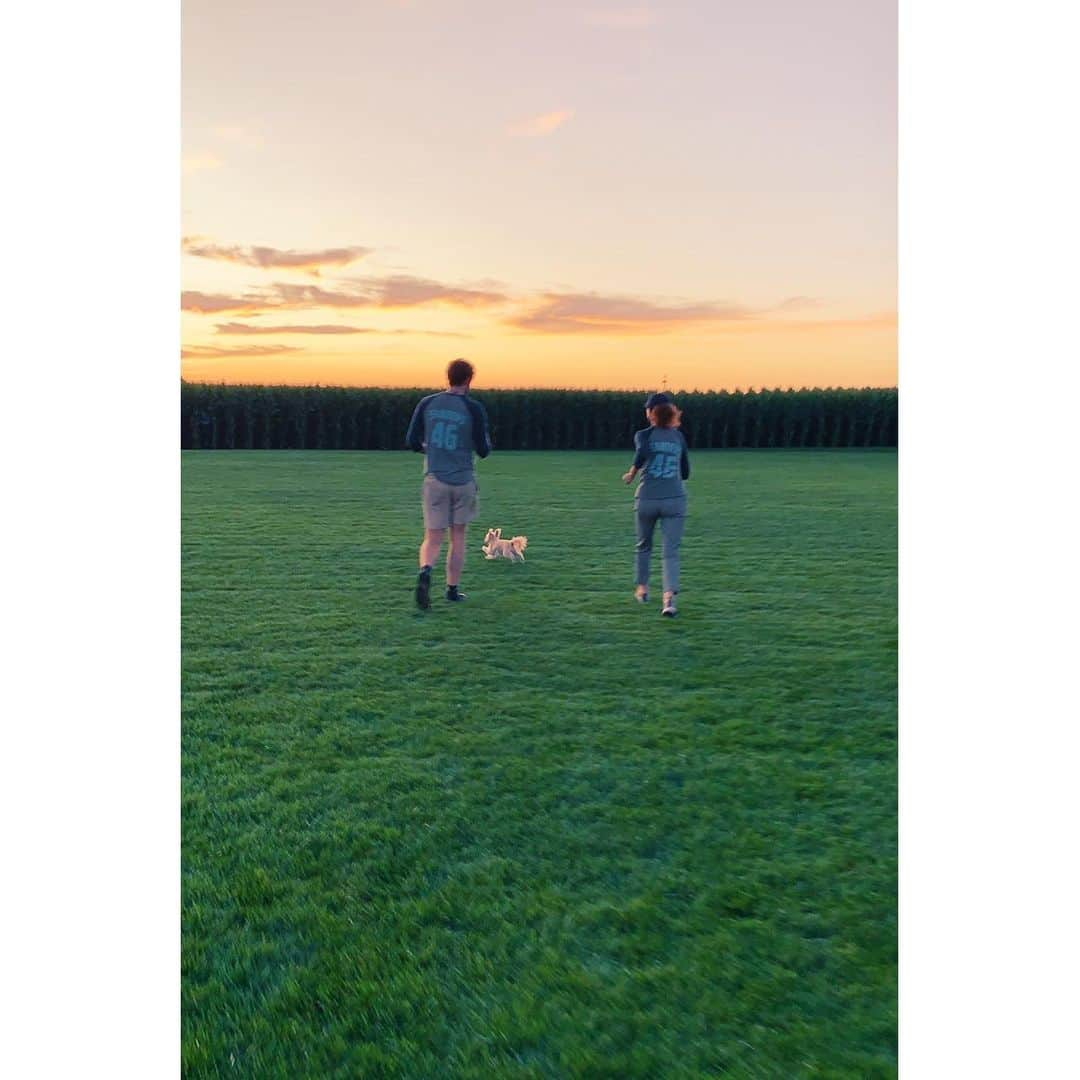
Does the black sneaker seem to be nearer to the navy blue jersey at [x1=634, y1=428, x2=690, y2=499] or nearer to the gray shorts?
the gray shorts

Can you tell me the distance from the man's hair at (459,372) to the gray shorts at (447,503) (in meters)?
0.73

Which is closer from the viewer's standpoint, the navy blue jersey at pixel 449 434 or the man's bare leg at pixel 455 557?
the navy blue jersey at pixel 449 434

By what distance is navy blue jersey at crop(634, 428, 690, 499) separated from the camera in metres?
7.19

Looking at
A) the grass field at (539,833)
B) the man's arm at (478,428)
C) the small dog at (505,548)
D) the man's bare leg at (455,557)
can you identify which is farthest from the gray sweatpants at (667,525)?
→ the small dog at (505,548)

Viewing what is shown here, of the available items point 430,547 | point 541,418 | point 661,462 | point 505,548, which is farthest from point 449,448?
point 541,418

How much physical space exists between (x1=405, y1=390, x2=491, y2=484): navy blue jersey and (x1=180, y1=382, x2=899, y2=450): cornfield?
75.6ft

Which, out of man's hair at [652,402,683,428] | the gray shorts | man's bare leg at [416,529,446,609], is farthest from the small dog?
man's hair at [652,402,683,428]

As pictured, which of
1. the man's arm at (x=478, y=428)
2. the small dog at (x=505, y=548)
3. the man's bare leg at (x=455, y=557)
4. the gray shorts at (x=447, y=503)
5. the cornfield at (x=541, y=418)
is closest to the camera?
the man's arm at (x=478, y=428)

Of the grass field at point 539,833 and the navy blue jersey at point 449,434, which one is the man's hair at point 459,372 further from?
the grass field at point 539,833

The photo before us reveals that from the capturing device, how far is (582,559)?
1013cm

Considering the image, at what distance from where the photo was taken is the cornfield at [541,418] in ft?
101

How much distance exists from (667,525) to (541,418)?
24.6 m

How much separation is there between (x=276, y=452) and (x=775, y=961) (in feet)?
88.9

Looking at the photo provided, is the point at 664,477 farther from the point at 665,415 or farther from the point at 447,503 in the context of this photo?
the point at 447,503
